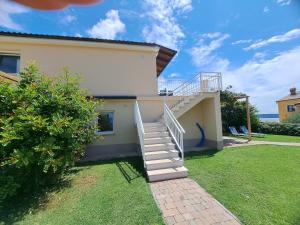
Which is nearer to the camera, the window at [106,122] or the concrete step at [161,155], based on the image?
the concrete step at [161,155]

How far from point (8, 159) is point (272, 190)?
754 centimetres

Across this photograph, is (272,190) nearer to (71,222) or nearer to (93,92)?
(71,222)

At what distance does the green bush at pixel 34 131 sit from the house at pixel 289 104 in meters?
37.2

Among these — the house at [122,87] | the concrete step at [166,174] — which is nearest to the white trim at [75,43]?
the house at [122,87]

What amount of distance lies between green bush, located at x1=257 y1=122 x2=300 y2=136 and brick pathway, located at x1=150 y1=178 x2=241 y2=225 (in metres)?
18.0

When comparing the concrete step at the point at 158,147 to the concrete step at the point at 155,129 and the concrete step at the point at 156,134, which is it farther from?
the concrete step at the point at 155,129

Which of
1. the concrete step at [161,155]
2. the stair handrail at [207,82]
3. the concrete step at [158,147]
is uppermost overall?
the stair handrail at [207,82]

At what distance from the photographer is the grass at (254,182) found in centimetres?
430

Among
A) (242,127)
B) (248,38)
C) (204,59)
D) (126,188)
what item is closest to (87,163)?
(126,188)

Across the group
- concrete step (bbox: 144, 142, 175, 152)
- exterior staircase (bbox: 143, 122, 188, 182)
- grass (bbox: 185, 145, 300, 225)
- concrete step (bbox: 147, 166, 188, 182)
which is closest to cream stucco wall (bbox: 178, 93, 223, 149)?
grass (bbox: 185, 145, 300, 225)

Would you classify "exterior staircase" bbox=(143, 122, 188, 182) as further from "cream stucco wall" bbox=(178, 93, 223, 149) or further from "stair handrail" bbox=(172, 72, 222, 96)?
"stair handrail" bbox=(172, 72, 222, 96)

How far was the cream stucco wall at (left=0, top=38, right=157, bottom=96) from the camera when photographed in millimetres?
10406

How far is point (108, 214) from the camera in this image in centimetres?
459

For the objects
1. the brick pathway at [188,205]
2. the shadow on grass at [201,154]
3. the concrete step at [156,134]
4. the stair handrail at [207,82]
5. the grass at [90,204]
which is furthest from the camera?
the stair handrail at [207,82]
